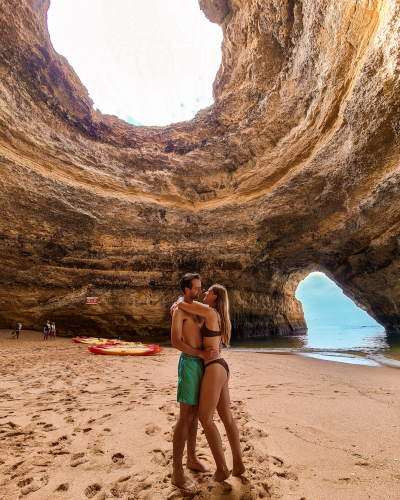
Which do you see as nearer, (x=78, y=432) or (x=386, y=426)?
(x=78, y=432)

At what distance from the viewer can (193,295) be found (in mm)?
2219

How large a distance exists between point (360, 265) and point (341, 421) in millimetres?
13497

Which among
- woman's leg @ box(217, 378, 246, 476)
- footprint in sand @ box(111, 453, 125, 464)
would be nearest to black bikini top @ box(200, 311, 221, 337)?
woman's leg @ box(217, 378, 246, 476)

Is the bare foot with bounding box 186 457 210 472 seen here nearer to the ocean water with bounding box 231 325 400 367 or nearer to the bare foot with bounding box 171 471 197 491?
the bare foot with bounding box 171 471 197 491

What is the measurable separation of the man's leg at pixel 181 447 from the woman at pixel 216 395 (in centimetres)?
14

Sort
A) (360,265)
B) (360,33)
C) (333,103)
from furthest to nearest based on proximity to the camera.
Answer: (360,265) → (333,103) → (360,33)

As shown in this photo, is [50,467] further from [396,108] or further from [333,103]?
[333,103]

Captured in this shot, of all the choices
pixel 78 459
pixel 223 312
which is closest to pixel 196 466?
pixel 78 459

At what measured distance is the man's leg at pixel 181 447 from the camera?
1.81 m

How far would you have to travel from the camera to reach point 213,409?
6.27ft

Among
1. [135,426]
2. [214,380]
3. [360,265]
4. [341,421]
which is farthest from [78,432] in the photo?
[360,265]

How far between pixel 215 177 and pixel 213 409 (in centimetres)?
1467

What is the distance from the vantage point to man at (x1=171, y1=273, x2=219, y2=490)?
190 centimetres

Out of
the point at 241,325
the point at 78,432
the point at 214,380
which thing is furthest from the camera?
the point at 241,325
